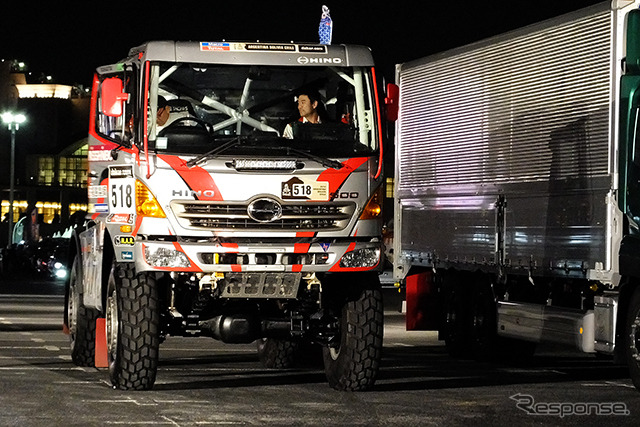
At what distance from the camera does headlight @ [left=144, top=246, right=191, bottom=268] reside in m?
15.2

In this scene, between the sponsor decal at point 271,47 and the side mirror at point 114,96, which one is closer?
the side mirror at point 114,96

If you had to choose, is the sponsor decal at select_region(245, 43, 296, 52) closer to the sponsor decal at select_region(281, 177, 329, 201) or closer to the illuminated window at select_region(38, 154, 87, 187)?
the sponsor decal at select_region(281, 177, 329, 201)

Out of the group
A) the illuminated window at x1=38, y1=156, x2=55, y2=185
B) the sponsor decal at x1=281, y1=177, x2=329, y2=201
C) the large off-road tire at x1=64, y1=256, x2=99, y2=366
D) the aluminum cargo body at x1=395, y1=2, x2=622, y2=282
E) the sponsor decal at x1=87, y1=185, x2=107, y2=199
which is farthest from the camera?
the illuminated window at x1=38, y1=156, x2=55, y2=185

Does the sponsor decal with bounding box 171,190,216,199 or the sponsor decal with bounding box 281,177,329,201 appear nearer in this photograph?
the sponsor decal with bounding box 171,190,216,199

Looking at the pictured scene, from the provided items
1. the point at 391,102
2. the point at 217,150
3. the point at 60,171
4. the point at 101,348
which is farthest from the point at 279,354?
the point at 60,171

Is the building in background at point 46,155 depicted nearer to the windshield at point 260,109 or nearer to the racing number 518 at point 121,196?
the racing number 518 at point 121,196

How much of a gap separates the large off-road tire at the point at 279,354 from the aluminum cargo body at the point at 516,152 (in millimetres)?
2718

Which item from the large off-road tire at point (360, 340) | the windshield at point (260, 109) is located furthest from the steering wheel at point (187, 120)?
the large off-road tire at point (360, 340)

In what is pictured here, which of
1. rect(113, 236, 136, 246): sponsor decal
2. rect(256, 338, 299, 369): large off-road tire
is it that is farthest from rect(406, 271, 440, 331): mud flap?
rect(113, 236, 136, 246): sponsor decal

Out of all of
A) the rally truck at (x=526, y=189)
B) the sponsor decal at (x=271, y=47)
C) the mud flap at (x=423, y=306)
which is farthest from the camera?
the mud flap at (x=423, y=306)

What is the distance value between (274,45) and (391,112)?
1.40m

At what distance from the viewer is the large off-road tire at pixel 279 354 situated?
18828 millimetres

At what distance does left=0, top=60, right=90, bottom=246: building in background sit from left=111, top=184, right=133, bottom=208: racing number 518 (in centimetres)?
11150

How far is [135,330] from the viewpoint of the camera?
1536cm
